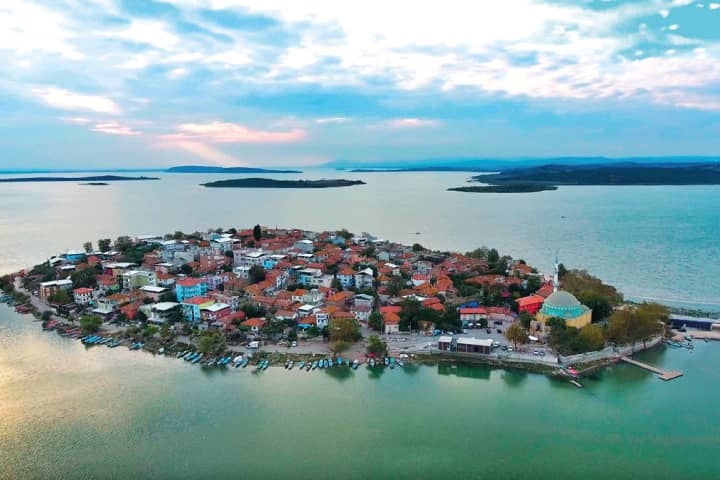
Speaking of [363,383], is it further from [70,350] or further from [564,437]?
[70,350]

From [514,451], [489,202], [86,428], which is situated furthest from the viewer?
[489,202]

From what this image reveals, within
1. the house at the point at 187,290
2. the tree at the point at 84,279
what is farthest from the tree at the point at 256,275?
the tree at the point at 84,279

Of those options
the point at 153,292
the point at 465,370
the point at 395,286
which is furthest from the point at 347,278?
the point at 465,370

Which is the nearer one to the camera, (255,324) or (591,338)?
(591,338)

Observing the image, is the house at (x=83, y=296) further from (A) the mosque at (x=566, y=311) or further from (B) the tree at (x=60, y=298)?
(A) the mosque at (x=566, y=311)

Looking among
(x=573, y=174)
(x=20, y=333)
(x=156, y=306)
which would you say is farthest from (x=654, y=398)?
(x=573, y=174)

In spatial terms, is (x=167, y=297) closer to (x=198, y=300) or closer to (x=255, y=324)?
(x=198, y=300)
